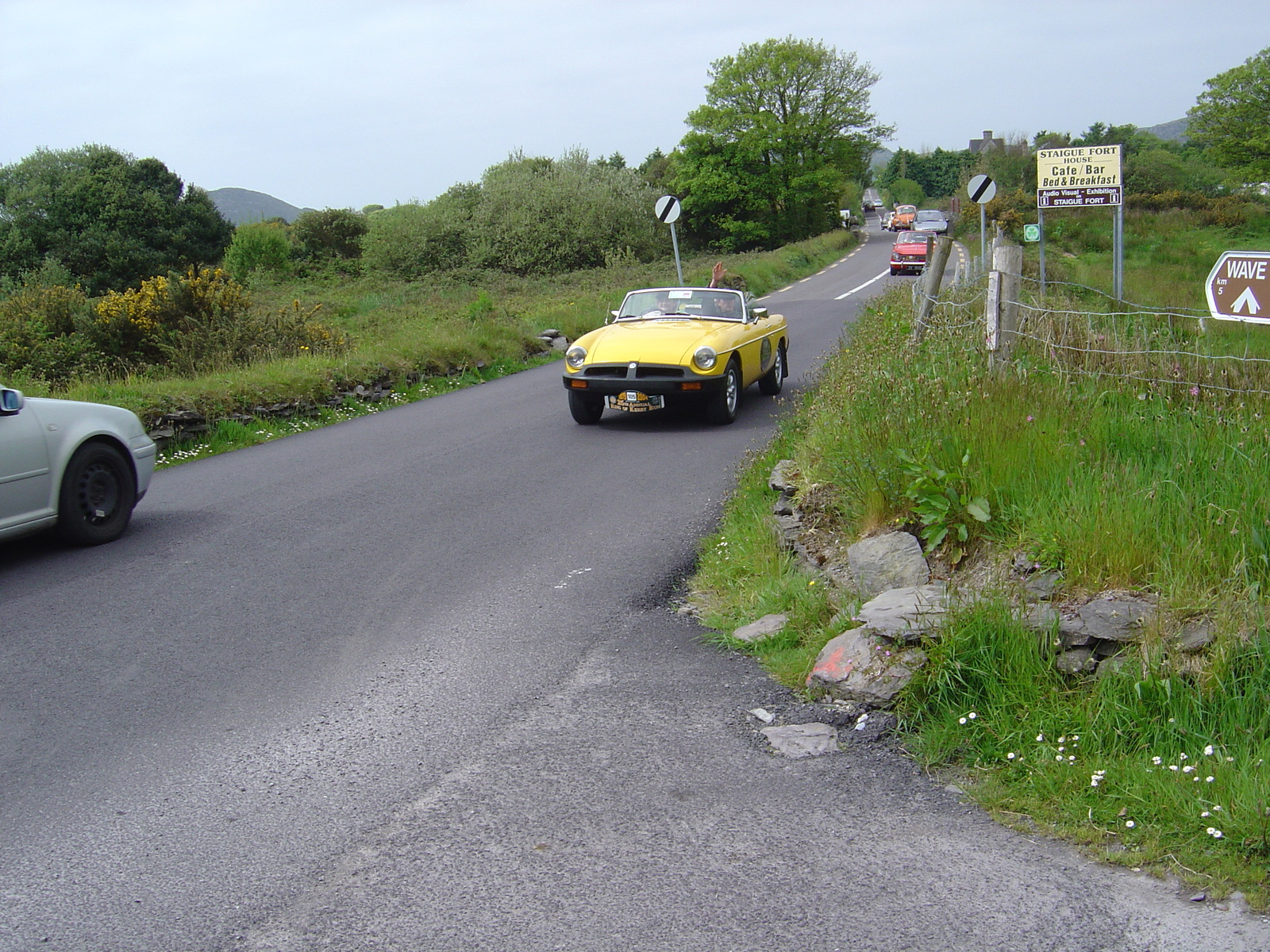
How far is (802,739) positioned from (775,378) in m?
10.2

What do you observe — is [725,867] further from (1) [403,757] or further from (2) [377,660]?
(2) [377,660]

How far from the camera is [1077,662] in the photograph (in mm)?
4141

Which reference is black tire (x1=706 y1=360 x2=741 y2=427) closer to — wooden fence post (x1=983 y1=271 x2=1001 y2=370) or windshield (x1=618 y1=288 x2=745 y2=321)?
windshield (x1=618 y1=288 x2=745 y2=321)

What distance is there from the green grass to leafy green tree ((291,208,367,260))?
208ft

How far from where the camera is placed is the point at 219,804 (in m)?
3.80

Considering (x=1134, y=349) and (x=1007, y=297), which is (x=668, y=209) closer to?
(x=1007, y=297)

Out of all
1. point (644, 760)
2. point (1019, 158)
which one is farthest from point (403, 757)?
point (1019, 158)

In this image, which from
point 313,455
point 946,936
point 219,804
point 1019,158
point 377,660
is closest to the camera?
point 946,936

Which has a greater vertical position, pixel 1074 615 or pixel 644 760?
pixel 1074 615

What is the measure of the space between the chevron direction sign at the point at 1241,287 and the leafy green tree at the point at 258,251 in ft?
185

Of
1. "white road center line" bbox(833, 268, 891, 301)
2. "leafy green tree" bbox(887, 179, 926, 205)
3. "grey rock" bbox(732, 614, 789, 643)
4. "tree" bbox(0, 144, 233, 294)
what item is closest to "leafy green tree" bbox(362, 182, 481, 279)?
"tree" bbox(0, 144, 233, 294)

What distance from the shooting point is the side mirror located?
6.78m

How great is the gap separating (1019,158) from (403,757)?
60.3 metres

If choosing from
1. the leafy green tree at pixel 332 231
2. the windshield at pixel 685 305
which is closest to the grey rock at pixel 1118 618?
the windshield at pixel 685 305
